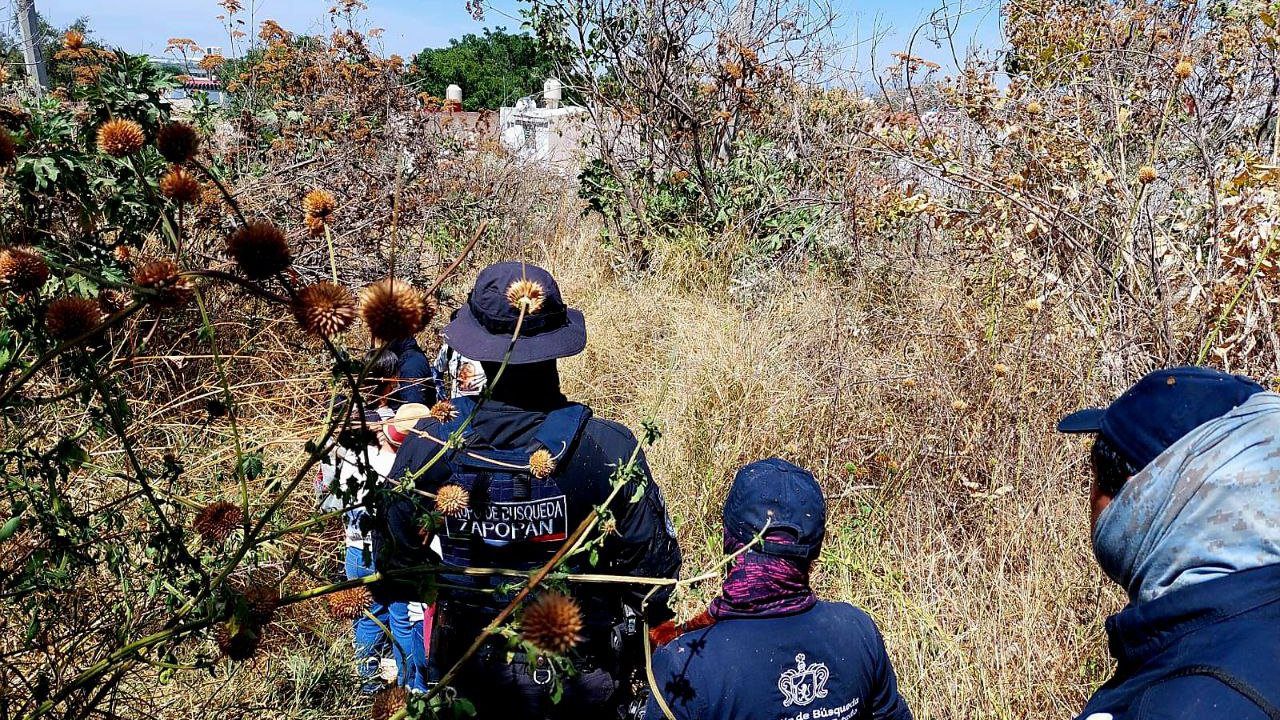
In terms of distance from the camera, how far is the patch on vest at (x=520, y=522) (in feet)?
6.34

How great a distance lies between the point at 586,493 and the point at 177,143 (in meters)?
1.19

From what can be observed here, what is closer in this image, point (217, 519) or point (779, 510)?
point (217, 519)

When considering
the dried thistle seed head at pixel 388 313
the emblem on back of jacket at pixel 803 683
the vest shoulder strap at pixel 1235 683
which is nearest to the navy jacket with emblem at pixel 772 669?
the emblem on back of jacket at pixel 803 683

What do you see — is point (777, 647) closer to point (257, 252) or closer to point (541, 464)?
point (541, 464)

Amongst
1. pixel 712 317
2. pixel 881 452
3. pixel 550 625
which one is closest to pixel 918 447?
pixel 881 452

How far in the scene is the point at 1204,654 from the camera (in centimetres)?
104

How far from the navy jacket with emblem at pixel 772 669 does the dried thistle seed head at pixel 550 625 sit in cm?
60

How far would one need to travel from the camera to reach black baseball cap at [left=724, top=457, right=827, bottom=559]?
172 cm

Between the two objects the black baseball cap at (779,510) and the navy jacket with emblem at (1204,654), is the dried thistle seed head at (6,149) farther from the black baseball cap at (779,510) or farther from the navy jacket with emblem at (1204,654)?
the navy jacket with emblem at (1204,654)

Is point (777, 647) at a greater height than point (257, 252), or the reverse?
point (257, 252)

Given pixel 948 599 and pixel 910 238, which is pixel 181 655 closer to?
pixel 948 599

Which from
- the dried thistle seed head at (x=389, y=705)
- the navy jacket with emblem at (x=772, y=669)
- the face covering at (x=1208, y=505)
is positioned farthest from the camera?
the navy jacket with emblem at (x=772, y=669)

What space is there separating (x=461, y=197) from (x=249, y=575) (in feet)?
17.5

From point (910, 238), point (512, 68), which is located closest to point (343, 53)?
point (910, 238)
